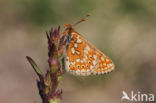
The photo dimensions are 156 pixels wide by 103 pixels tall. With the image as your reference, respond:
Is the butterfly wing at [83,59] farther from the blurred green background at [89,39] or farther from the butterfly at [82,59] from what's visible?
the blurred green background at [89,39]

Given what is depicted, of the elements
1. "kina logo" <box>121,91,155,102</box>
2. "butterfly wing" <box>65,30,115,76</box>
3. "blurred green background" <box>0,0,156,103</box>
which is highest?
"blurred green background" <box>0,0,156,103</box>

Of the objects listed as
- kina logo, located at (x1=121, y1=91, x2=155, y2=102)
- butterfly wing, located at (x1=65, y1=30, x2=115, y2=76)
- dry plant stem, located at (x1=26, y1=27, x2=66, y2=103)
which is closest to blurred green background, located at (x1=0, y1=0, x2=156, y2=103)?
kina logo, located at (x1=121, y1=91, x2=155, y2=102)

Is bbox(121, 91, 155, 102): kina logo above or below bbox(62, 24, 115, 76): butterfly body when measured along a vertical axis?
below

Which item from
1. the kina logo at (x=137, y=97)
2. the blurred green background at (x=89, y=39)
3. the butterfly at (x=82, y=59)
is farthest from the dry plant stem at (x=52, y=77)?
the kina logo at (x=137, y=97)

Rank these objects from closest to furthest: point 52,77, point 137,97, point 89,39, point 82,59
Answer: point 52,77 < point 82,59 < point 137,97 < point 89,39

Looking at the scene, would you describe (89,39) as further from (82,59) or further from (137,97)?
(82,59)

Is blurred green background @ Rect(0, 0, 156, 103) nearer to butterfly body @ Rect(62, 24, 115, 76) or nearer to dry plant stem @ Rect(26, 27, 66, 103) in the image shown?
butterfly body @ Rect(62, 24, 115, 76)

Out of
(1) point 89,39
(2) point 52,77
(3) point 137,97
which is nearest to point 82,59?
(2) point 52,77

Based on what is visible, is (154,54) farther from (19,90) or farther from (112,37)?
(19,90)

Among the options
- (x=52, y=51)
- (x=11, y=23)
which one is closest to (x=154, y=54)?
(x=11, y=23)
